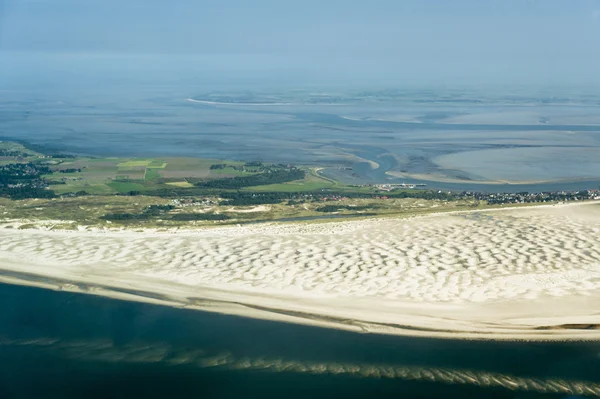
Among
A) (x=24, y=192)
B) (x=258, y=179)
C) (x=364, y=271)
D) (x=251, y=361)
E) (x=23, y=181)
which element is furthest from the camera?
(x=258, y=179)

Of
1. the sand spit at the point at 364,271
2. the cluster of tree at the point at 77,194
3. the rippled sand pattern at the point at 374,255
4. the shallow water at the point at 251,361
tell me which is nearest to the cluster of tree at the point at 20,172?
the cluster of tree at the point at 77,194

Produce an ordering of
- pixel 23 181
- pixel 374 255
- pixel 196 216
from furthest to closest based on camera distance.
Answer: pixel 23 181, pixel 196 216, pixel 374 255

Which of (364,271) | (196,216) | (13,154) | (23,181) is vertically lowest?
(23,181)

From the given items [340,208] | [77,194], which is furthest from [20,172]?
[340,208]

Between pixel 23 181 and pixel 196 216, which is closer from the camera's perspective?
pixel 196 216

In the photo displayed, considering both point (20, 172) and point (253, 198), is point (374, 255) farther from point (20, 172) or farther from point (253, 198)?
point (20, 172)

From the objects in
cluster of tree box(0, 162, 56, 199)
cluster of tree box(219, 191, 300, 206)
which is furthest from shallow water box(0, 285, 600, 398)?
cluster of tree box(0, 162, 56, 199)

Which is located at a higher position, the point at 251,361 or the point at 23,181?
the point at 251,361

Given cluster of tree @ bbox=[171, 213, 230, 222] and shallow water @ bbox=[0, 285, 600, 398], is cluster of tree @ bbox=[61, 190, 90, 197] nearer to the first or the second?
cluster of tree @ bbox=[171, 213, 230, 222]
